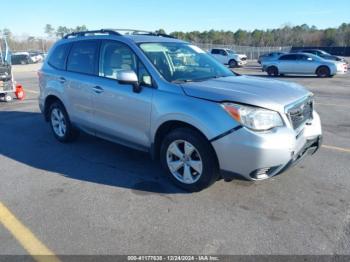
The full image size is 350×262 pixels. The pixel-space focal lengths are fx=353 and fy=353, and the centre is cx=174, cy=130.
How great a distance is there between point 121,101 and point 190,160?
1304mm

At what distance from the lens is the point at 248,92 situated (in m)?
3.99

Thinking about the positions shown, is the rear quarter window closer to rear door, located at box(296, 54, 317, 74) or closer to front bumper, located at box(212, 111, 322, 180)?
front bumper, located at box(212, 111, 322, 180)

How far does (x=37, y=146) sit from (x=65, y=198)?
8.04 feet

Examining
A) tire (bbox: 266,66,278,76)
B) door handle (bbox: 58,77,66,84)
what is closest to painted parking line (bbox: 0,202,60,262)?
door handle (bbox: 58,77,66,84)

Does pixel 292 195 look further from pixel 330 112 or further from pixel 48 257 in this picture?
pixel 330 112

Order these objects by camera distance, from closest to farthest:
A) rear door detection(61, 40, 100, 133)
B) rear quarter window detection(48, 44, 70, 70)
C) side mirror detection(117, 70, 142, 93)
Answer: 1. side mirror detection(117, 70, 142, 93)
2. rear door detection(61, 40, 100, 133)
3. rear quarter window detection(48, 44, 70, 70)

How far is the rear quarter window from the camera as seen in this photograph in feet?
20.0

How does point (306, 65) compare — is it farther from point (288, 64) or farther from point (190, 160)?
point (190, 160)

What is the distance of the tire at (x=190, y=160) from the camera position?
398cm

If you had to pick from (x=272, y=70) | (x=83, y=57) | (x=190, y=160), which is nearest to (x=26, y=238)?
(x=190, y=160)

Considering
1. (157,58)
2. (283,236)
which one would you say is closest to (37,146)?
(157,58)

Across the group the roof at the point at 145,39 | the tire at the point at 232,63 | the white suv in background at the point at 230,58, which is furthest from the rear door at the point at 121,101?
the tire at the point at 232,63

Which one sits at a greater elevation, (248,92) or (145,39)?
(145,39)

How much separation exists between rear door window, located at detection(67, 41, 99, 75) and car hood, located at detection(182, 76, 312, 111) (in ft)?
6.13
